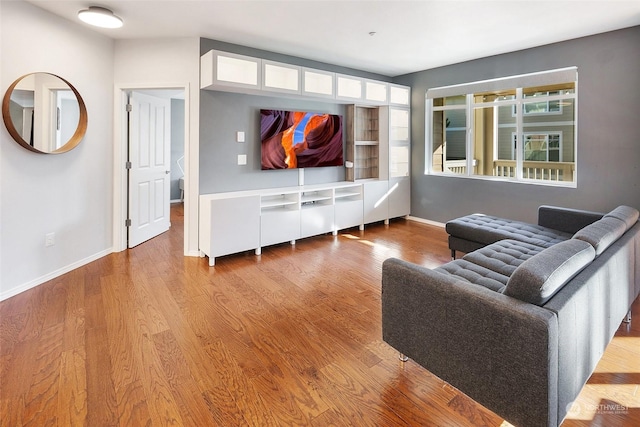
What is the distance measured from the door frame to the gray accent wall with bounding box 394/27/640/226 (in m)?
4.02

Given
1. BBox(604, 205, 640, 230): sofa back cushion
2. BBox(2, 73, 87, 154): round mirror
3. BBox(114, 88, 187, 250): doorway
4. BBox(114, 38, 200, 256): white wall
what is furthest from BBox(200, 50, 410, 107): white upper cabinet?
BBox(604, 205, 640, 230): sofa back cushion

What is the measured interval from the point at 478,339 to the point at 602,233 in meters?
1.09

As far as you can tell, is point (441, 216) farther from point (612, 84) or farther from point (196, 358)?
point (196, 358)

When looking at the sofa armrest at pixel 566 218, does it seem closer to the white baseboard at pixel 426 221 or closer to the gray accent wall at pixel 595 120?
the gray accent wall at pixel 595 120

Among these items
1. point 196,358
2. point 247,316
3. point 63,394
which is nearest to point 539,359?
point 196,358

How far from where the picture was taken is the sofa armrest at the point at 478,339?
134cm

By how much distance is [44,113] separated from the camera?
3.33 metres

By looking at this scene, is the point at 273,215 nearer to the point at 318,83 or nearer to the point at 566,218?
the point at 318,83

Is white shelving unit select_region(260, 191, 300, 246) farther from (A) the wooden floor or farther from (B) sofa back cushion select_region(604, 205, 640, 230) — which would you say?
(B) sofa back cushion select_region(604, 205, 640, 230)

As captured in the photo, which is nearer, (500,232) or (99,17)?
(99,17)

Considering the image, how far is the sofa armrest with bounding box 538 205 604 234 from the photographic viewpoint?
332cm

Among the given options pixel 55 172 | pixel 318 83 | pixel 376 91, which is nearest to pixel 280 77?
pixel 318 83

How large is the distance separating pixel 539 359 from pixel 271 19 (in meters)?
3.57

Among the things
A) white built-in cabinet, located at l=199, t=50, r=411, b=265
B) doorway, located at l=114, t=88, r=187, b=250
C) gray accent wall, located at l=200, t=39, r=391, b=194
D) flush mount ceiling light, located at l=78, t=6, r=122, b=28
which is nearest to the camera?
flush mount ceiling light, located at l=78, t=6, r=122, b=28
